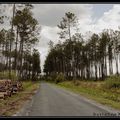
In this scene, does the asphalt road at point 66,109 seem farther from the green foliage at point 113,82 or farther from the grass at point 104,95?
the green foliage at point 113,82

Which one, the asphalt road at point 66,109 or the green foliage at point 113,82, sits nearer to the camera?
the asphalt road at point 66,109

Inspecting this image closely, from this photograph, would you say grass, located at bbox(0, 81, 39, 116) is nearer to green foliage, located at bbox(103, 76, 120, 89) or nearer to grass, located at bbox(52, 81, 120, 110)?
grass, located at bbox(52, 81, 120, 110)

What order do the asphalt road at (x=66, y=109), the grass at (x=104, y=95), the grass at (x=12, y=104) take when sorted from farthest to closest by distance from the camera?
the grass at (x=104, y=95) < the grass at (x=12, y=104) < the asphalt road at (x=66, y=109)

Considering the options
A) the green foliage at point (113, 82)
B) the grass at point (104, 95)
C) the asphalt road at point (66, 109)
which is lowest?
the asphalt road at point (66, 109)

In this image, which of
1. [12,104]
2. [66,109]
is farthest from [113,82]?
[66,109]

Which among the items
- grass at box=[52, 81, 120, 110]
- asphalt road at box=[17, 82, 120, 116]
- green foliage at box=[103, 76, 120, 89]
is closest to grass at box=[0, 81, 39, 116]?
asphalt road at box=[17, 82, 120, 116]

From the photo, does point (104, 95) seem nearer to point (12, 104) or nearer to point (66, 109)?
point (12, 104)

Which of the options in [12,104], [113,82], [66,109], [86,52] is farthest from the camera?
[86,52]

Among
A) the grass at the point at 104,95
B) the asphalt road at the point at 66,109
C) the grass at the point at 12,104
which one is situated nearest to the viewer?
the asphalt road at the point at 66,109

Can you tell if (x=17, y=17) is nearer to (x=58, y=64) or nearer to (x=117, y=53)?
(x=117, y=53)

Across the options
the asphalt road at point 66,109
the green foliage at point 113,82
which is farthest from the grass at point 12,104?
the green foliage at point 113,82

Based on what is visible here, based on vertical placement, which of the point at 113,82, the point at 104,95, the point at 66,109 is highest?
the point at 113,82

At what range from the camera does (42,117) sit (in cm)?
1627

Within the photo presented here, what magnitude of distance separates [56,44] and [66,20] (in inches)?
2013
